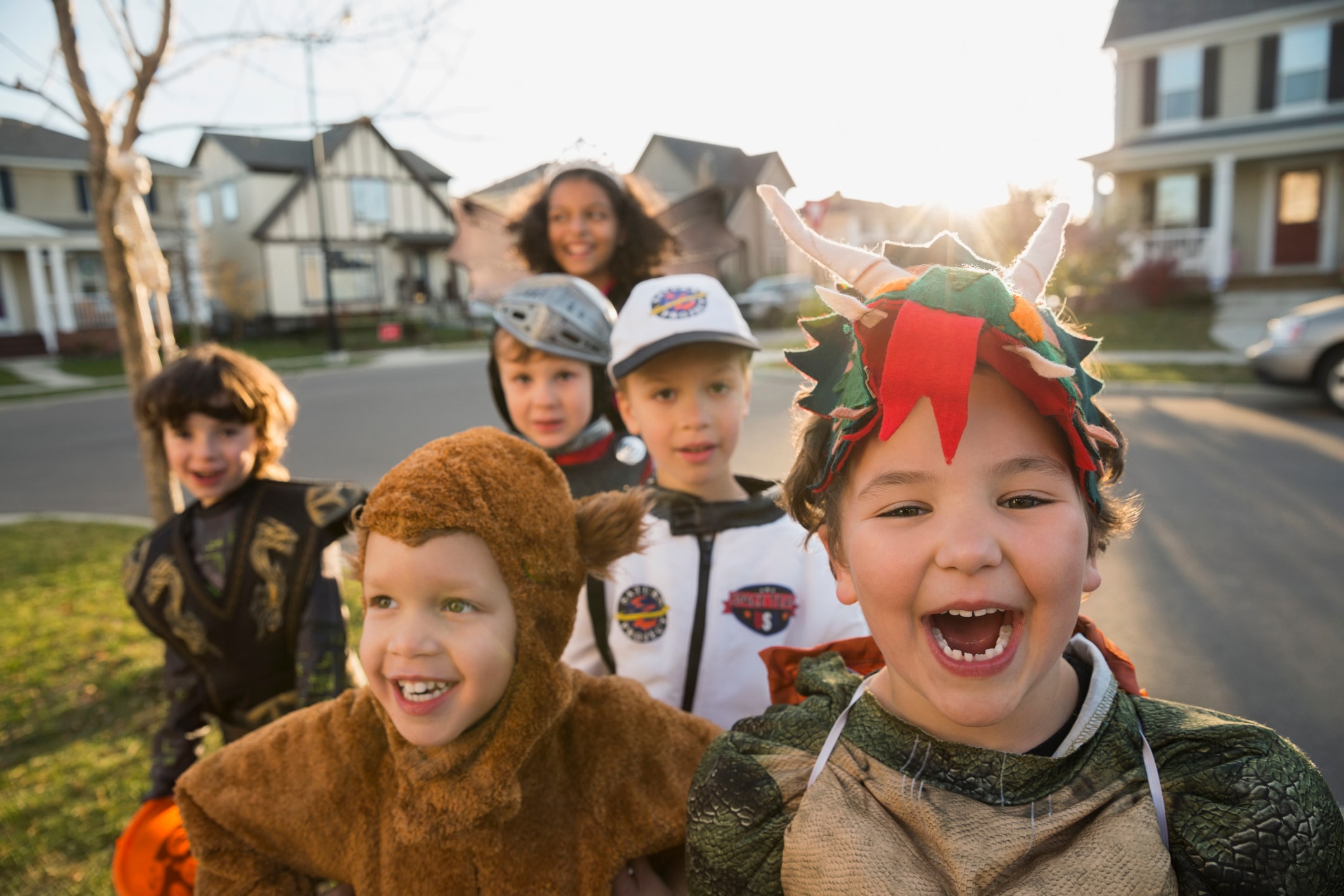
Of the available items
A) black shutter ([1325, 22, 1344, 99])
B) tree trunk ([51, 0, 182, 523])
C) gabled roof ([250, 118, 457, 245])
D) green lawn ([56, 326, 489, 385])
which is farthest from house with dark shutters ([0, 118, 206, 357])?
black shutter ([1325, 22, 1344, 99])

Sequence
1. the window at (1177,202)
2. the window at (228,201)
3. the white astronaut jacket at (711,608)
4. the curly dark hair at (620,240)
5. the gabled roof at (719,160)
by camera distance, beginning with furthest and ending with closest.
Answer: the gabled roof at (719,160), the window at (228,201), the window at (1177,202), the curly dark hair at (620,240), the white astronaut jacket at (711,608)

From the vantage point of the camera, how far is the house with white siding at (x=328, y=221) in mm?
35719

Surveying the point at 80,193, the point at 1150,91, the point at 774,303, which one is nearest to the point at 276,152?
the point at 80,193

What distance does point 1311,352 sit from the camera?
32.9ft

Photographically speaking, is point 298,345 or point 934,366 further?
point 298,345

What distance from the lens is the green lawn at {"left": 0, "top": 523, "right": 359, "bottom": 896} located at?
3.21 metres

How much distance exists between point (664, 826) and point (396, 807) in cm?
51

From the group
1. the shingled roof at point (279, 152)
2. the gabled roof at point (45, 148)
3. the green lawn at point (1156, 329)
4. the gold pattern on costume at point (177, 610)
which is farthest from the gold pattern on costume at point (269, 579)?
the shingled roof at point (279, 152)

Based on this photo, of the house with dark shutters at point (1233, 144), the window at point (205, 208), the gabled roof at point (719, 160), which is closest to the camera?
the house with dark shutters at point (1233, 144)

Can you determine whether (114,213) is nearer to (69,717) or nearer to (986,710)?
(69,717)

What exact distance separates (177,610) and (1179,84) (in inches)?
1040

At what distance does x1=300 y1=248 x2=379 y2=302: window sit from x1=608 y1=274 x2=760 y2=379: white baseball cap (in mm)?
37474

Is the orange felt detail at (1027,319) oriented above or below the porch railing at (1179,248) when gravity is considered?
below

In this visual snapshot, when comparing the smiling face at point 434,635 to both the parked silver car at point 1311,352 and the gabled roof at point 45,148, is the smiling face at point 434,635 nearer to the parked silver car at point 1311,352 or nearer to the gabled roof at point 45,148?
the parked silver car at point 1311,352
